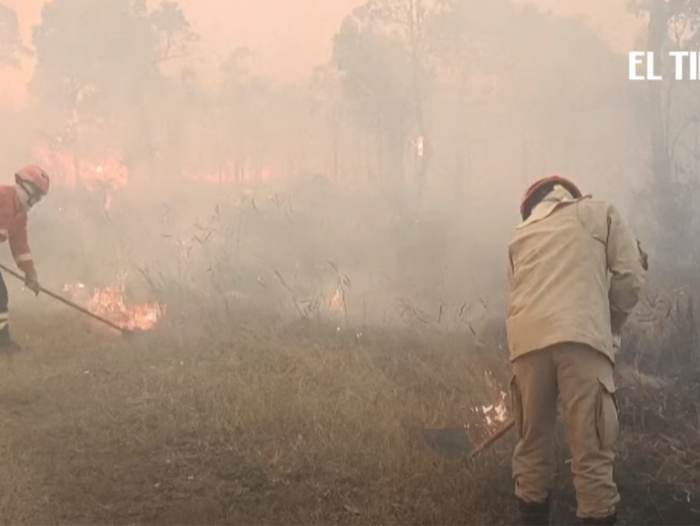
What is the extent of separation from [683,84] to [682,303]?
507 centimetres

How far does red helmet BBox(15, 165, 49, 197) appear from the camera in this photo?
595cm

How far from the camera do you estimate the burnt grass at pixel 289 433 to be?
329 centimetres

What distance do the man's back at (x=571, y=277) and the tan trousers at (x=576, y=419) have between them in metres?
0.07

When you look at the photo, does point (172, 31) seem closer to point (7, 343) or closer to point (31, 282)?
point (31, 282)

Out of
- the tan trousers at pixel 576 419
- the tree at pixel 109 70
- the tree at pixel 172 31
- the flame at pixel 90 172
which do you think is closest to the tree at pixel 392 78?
the tree at pixel 172 31

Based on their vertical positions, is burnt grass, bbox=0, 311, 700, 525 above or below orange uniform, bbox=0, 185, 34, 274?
below

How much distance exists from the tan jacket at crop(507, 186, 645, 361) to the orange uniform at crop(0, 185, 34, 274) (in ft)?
15.0

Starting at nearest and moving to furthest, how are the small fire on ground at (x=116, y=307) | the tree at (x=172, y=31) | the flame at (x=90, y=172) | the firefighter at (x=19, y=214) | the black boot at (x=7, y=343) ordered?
1. the black boot at (x=7, y=343)
2. the firefighter at (x=19, y=214)
3. the small fire on ground at (x=116, y=307)
4. the tree at (x=172, y=31)
5. the flame at (x=90, y=172)

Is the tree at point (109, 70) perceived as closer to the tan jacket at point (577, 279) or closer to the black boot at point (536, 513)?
the tan jacket at point (577, 279)

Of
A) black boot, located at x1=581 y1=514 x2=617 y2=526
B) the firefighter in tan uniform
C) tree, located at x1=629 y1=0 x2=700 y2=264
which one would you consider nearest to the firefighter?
the firefighter in tan uniform

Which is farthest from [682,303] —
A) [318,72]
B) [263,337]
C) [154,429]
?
[318,72]

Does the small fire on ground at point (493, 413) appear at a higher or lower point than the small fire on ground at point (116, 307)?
lower

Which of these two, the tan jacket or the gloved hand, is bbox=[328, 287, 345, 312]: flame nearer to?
the gloved hand

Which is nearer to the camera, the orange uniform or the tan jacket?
the tan jacket
